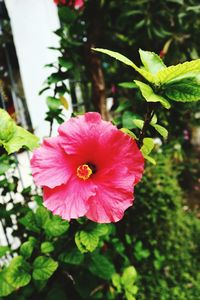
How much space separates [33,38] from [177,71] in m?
1.34

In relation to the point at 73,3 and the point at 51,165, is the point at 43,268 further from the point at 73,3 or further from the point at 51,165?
the point at 73,3

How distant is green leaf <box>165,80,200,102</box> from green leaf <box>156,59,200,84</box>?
2 cm

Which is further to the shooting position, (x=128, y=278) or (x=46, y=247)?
(x=128, y=278)

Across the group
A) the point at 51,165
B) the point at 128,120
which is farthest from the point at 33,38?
the point at 51,165

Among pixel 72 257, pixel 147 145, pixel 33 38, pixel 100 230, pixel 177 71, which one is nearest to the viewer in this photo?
pixel 177 71

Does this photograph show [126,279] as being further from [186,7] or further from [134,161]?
[186,7]

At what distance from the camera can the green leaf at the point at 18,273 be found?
3.27 feet

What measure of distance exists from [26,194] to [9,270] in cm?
53

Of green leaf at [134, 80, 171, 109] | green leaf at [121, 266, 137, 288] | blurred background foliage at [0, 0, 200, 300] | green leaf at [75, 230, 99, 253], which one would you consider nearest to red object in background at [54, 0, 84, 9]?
blurred background foliage at [0, 0, 200, 300]

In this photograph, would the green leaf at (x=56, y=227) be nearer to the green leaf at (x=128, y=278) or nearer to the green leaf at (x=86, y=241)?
the green leaf at (x=86, y=241)

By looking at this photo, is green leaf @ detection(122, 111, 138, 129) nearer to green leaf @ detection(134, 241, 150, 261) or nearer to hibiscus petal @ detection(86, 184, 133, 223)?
hibiscus petal @ detection(86, 184, 133, 223)

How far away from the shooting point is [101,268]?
1.25 m

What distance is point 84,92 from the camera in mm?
2459

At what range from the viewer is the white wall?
172 cm
